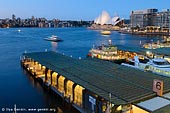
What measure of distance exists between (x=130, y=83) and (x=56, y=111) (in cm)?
579

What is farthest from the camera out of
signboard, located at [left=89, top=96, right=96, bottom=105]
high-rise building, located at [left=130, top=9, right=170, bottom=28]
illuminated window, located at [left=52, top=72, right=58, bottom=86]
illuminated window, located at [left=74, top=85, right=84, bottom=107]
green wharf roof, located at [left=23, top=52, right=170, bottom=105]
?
high-rise building, located at [left=130, top=9, right=170, bottom=28]

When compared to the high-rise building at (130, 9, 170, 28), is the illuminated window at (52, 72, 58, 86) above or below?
below

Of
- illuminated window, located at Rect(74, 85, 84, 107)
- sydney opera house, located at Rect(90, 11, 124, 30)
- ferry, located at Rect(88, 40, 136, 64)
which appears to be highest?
sydney opera house, located at Rect(90, 11, 124, 30)

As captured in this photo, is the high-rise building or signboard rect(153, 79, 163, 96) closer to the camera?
signboard rect(153, 79, 163, 96)

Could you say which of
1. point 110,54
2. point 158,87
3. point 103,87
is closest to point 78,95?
point 103,87

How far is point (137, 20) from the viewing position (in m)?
153

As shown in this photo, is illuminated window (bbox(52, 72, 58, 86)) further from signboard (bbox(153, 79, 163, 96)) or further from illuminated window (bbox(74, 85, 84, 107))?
signboard (bbox(153, 79, 163, 96))

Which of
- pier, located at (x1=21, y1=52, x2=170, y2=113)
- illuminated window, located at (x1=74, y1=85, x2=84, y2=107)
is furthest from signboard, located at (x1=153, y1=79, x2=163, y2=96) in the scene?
illuminated window, located at (x1=74, y1=85, x2=84, y2=107)

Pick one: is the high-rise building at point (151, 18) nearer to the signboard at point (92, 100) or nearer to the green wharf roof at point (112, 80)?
the green wharf roof at point (112, 80)

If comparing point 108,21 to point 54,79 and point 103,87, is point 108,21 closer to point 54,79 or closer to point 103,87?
point 54,79

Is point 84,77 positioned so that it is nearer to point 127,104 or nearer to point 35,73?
point 127,104

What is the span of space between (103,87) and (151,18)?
14162 cm

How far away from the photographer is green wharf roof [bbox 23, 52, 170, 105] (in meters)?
11.9

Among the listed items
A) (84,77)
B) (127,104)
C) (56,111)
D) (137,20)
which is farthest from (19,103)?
(137,20)
